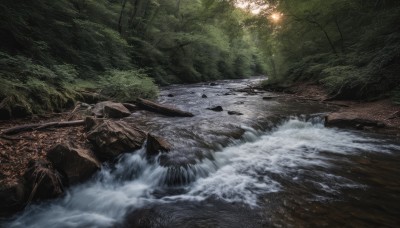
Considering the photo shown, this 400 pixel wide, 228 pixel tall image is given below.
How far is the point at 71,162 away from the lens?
4.63 metres

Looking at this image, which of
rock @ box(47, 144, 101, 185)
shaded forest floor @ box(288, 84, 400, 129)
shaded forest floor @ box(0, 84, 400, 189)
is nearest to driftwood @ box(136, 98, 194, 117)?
shaded forest floor @ box(0, 84, 400, 189)

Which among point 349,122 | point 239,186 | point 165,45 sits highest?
point 165,45

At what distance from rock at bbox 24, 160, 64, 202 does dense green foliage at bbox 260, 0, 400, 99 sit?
10956mm

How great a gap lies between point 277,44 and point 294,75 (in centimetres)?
416

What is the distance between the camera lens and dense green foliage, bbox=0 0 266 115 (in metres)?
7.69

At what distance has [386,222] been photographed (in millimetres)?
3457

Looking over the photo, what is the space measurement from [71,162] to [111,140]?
961 mm

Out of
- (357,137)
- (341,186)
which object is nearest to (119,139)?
(341,186)

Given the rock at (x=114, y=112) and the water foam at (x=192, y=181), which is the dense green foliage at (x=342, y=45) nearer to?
the water foam at (x=192, y=181)

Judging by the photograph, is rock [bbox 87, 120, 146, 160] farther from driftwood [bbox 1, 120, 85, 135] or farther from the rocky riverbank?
driftwood [bbox 1, 120, 85, 135]

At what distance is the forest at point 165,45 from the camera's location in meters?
8.83

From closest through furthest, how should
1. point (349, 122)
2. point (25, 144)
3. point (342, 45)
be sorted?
1. point (25, 144)
2. point (349, 122)
3. point (342, 45)

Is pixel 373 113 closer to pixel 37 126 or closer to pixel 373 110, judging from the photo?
pixel 373 110

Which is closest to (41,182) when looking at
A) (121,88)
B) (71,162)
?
(71,162)
